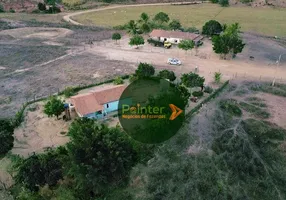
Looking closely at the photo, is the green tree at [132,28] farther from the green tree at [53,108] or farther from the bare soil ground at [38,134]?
the green tree at [53,108]

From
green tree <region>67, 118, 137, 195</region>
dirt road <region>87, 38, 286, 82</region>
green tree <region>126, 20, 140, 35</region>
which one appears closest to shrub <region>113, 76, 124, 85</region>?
dirt road <region>87, 38, 286, 82</region>

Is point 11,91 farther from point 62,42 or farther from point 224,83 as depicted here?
point 224,83

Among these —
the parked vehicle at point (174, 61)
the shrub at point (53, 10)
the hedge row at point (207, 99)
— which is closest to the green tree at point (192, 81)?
the hedge row at point (207, 99)

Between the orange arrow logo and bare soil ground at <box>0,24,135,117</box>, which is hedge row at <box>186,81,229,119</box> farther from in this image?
bare soil ground at <box>0,24,135,117</box>

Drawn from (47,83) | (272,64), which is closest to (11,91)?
(47,83)

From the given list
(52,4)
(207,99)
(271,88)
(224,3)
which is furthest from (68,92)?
(224,3)
